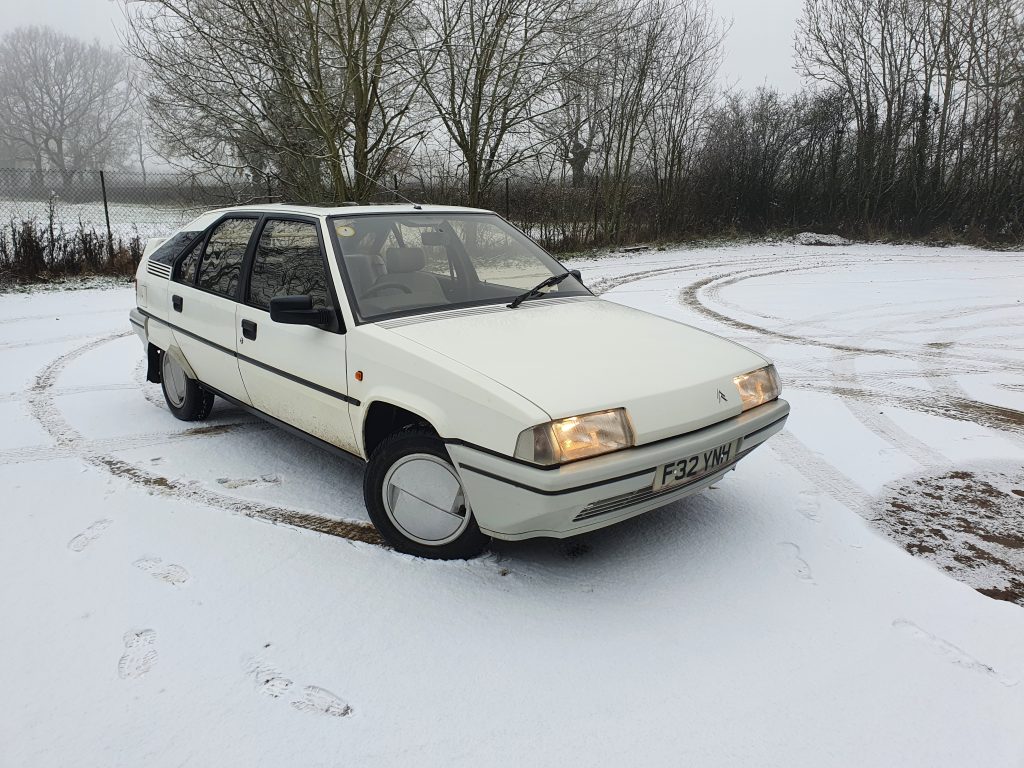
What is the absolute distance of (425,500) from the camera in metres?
2.91

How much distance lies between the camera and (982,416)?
4859 millimetres

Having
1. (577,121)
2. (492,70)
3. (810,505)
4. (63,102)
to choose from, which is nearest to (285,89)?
(492,70)

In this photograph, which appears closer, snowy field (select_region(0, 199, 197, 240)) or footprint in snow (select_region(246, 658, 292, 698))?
footprint in snow (select_region(246, 658, 292, 698))

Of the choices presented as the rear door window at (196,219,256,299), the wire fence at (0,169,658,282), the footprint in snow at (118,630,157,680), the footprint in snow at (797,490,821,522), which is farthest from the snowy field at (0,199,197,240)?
the footprint in snow at (797,490,821,522)

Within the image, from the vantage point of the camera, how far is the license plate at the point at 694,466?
266cm

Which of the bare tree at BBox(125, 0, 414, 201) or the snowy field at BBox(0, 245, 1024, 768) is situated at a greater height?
the bare tree at BBox(125, 0, 414, 201)

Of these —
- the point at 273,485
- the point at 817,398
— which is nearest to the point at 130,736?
the point at 273,485

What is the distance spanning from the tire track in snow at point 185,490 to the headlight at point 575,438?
1.08 meters

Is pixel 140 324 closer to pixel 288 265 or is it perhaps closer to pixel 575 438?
pixel 288 265

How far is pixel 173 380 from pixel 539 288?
2770 millimetres

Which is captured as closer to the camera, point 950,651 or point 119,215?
point 950,651

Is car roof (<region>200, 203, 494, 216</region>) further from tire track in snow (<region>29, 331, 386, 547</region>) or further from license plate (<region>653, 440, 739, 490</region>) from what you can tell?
license plate (<region>653, 440, 739, 490</region>)

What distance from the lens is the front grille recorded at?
2541 mm

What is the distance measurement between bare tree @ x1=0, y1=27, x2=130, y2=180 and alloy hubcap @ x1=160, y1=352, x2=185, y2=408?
59.6m
